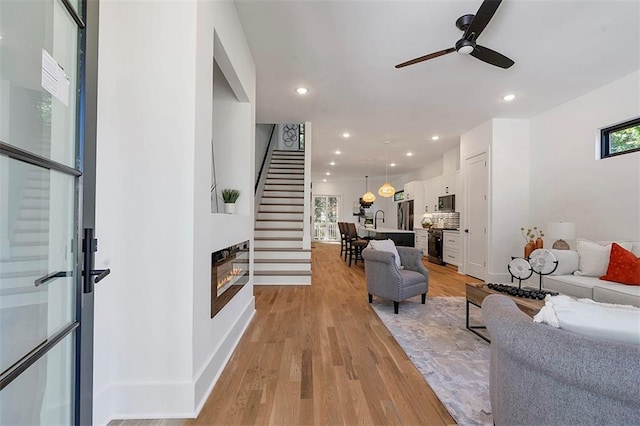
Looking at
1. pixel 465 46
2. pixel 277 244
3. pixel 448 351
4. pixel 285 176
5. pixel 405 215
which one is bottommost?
pixel 448 351

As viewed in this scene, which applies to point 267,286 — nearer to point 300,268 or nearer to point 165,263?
point 300,268

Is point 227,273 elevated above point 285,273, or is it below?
above

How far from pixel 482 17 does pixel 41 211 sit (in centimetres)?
289

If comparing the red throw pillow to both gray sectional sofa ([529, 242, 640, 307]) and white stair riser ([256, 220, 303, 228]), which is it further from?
white stair riser ([256, 220, 303, 228])

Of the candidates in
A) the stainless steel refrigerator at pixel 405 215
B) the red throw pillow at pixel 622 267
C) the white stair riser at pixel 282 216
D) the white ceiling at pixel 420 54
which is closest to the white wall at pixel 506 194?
the white ceiling at pixel 420 54

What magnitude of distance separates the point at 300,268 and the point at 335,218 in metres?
8.31

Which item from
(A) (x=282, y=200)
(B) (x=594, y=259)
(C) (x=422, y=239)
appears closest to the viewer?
(B) (x=594, y=259)

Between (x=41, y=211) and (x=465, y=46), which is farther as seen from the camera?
(x=465, y=46)

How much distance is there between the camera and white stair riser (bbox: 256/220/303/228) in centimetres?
580

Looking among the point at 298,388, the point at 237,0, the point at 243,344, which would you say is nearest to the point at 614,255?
the point at 298,388

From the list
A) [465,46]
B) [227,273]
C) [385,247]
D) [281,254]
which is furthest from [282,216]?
[465,46]

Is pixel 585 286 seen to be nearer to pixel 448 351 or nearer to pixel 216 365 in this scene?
pixel 448 351

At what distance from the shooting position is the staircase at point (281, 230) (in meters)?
4.91

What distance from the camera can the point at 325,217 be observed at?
43.6 feet
